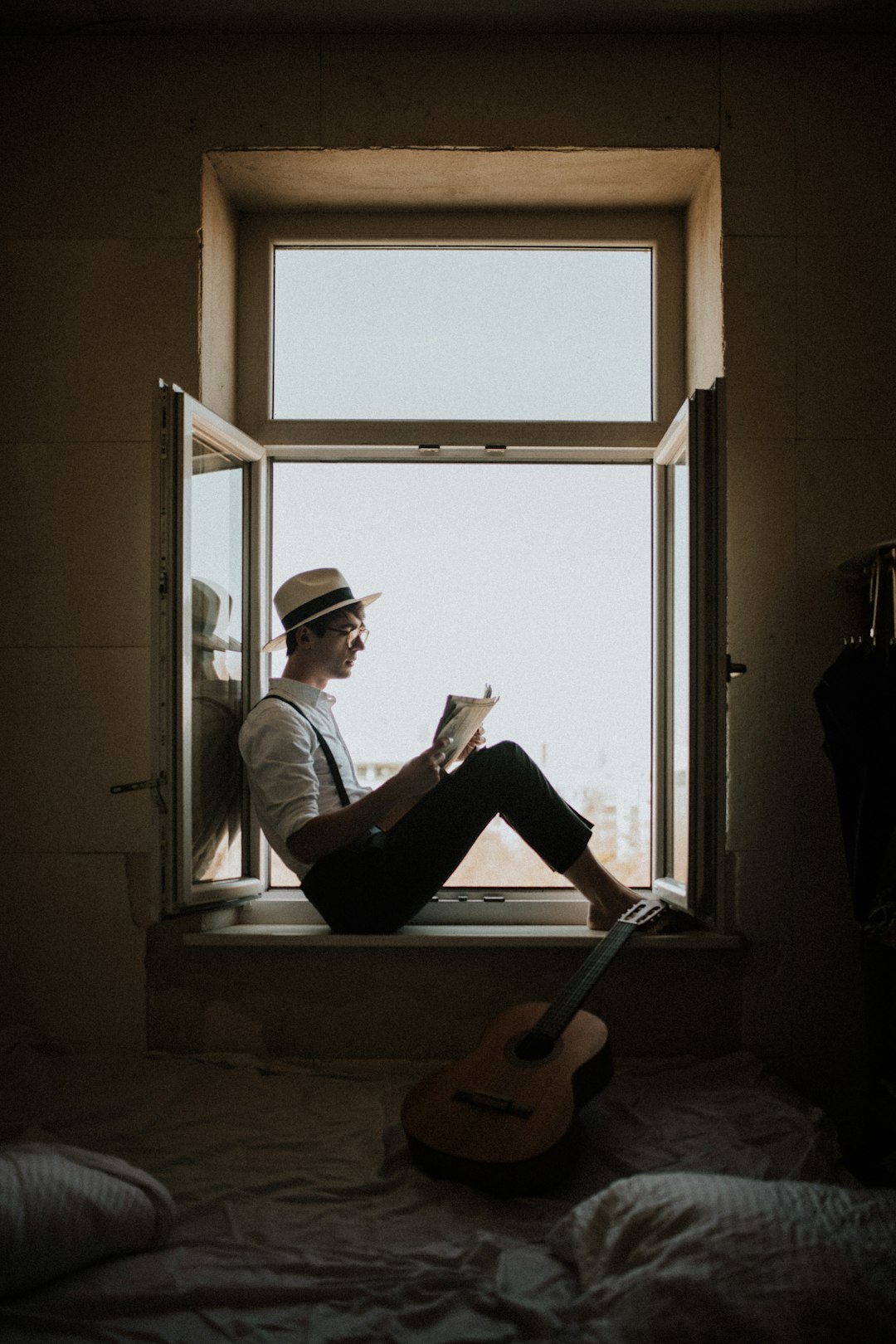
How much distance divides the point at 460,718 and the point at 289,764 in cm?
45

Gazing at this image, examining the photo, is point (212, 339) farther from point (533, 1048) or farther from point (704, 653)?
point (533, 1048)

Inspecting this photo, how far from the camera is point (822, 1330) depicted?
113 cm

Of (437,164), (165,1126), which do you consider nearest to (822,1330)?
(165,1126)

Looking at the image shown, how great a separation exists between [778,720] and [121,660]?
5.74ft

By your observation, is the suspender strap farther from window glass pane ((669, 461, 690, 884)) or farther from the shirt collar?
window glass pane ((669, 461, 690, 884))

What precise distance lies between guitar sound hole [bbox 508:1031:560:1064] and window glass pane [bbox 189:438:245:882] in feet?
3.32

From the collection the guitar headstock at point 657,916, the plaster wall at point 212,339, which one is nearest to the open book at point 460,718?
the guitar headstock at point 657,916

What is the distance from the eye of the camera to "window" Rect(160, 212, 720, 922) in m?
2.86

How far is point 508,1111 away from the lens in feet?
5.76

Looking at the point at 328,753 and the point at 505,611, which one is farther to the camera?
the point at 505,611

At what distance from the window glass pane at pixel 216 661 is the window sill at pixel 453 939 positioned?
8.1 inches

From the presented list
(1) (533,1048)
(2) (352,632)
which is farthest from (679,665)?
(1) (533,1048)

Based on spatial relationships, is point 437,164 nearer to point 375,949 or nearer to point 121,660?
point 121,660

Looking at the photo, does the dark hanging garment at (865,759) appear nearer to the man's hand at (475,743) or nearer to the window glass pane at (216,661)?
the man's hand at (475,743)
